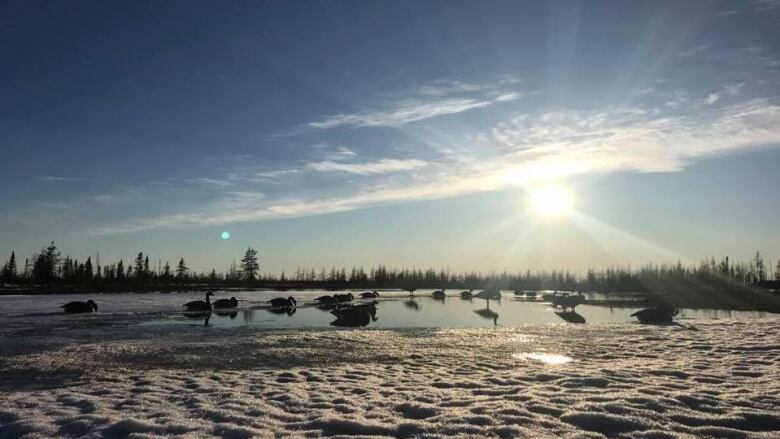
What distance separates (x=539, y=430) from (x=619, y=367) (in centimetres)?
650

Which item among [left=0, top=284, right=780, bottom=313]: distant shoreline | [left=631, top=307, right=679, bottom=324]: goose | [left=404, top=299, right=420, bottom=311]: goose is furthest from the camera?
[left=404, top=299, right=420, bottom=311]: goose

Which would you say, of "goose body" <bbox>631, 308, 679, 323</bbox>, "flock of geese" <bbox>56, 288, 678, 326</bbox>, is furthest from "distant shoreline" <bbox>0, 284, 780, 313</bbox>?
"goose body" <bbox>631, 308, 679, 323</bbox>

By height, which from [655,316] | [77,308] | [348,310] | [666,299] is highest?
[348,310]

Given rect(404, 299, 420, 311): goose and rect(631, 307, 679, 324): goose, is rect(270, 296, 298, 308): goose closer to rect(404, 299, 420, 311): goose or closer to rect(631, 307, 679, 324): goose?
rect(404, 299, 420, 311): goose

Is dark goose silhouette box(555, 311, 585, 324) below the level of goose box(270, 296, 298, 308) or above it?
below

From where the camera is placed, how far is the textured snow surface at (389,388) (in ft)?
23.4

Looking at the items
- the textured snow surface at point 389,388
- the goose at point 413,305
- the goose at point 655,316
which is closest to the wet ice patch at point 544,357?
the textured snow surface at point 389,388

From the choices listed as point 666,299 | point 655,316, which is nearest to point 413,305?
point 655,316

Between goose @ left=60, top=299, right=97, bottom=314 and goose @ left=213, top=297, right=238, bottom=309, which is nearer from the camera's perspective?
goose @ left=60, top=299, right=97, bottom=314

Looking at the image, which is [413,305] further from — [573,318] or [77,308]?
[77,308]

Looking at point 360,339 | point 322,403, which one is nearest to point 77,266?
point 360,339

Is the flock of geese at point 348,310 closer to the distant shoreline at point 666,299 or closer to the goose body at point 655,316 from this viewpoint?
the goose body at point 655,316

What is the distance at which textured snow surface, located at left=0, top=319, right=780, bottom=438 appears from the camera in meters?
7.13

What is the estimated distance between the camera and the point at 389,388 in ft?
32.9
